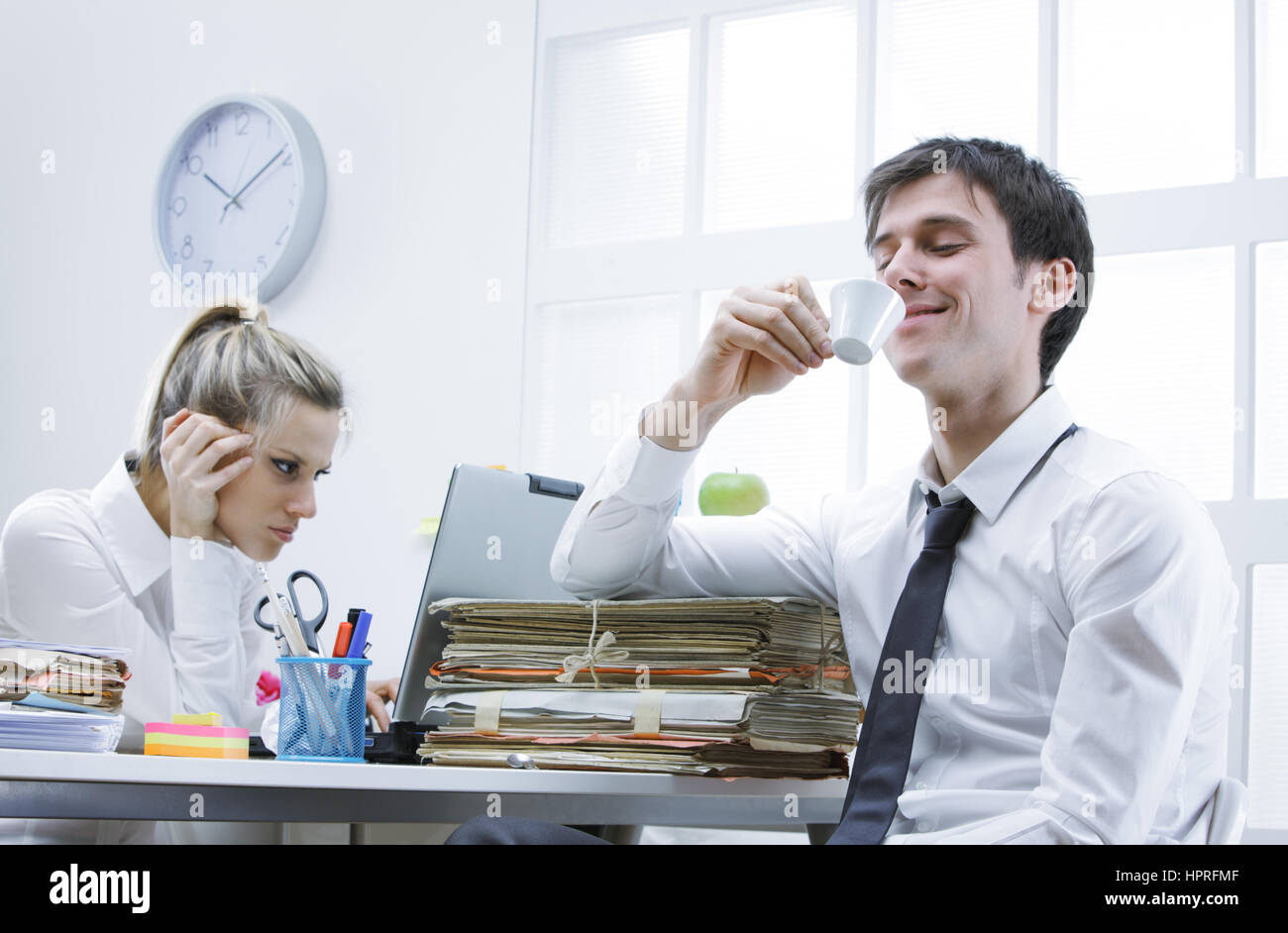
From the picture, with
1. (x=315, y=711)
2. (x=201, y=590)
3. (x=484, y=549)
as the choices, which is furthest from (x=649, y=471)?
(x=201, y=590)

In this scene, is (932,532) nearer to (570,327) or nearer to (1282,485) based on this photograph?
(1282,485)

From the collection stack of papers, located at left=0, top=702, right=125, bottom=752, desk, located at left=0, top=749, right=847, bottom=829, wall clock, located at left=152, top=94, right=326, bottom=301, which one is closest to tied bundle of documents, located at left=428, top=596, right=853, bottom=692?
desk, located at left=0, top=749, right=847, bottom=829

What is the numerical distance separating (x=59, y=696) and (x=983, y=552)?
0.84 m

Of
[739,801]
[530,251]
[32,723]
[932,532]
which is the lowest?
[739,801]

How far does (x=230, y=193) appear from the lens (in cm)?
341

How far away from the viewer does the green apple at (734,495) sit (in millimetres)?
2229

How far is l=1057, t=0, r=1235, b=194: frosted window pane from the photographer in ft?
7.50

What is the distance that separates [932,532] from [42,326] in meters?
3.16

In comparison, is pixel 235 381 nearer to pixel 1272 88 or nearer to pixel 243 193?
pixel 243 193

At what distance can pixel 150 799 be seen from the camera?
1.00 meters

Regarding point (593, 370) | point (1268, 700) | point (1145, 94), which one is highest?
point (1145, 94)

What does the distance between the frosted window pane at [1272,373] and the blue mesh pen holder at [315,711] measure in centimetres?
161

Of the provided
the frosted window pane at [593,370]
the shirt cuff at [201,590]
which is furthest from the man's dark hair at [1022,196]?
the frosted window pane at [593,370]
